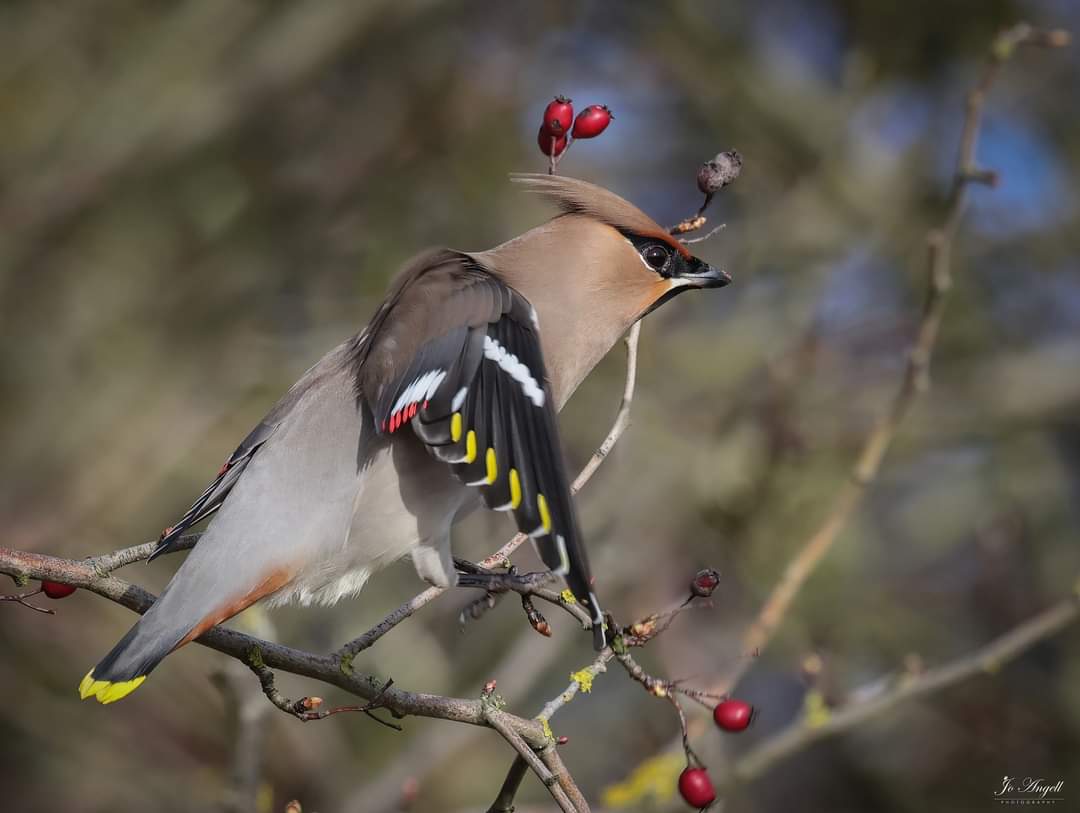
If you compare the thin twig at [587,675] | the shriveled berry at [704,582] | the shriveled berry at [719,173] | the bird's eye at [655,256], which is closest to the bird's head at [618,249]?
the bird's eye at [655,256]

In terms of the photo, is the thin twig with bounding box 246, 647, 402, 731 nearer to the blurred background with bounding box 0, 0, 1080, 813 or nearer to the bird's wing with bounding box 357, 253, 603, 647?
the bird's wing with bounding box 357, 253, 603, 647

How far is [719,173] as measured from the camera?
107 inches

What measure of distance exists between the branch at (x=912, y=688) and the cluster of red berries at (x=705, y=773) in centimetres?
92

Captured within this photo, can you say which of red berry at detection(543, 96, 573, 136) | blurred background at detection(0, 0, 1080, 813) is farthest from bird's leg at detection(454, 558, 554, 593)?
blurred background at detection(0, 0, 1080, 813)

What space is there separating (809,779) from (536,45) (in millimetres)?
3593

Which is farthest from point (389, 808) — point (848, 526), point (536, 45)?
point (536, 45)

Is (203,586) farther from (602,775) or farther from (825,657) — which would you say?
(602,775)

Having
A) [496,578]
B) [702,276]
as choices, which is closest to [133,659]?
[496,578]

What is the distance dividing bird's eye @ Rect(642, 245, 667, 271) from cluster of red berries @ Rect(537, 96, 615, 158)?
414mm

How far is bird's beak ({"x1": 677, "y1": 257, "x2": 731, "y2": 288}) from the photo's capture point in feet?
10.7

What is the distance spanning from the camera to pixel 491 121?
615cm

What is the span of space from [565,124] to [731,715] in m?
1.23

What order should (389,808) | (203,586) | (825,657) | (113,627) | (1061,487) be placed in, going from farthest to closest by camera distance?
1. (1061,487)
2. (113,627)
3. (389,808)
4. (825,657)
5. (203,586)

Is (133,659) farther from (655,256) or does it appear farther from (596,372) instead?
(596,372)
